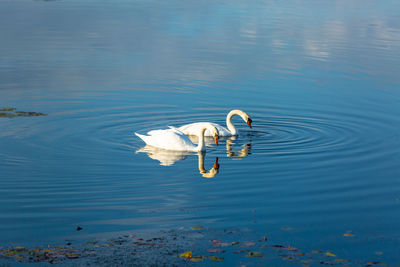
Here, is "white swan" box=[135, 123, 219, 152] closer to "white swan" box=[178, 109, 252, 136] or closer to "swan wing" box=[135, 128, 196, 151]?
"swan wing" box=[135, 128, 196, 151]

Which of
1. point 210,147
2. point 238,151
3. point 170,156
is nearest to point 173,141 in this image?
point 170,156

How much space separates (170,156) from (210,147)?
1.93 meters

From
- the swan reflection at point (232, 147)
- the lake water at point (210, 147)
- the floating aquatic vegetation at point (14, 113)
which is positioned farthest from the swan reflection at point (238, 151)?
the floating aquatic vegetation at point (14, 113)

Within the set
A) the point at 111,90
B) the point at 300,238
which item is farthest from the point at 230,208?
the point at 111,90

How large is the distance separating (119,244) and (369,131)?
12.6 metres

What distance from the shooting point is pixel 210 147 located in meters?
20.9

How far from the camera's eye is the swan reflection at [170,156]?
17984 millimetres

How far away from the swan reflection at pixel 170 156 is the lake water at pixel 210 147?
0.18m

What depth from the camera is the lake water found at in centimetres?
1360

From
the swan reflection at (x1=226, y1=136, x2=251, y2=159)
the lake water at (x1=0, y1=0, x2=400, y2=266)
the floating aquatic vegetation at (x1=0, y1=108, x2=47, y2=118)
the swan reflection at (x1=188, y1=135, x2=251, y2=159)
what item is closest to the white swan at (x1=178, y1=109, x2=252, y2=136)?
the swan reflection at (x1=188, y1=135, x2=251, y2=159)

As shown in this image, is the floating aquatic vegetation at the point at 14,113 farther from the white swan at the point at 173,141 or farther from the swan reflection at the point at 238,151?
the swan reflection at the point at 238,151

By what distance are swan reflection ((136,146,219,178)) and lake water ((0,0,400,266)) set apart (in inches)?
7.0

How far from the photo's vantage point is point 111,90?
2792 centimetres

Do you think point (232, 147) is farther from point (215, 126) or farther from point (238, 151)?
point (215, 126)
